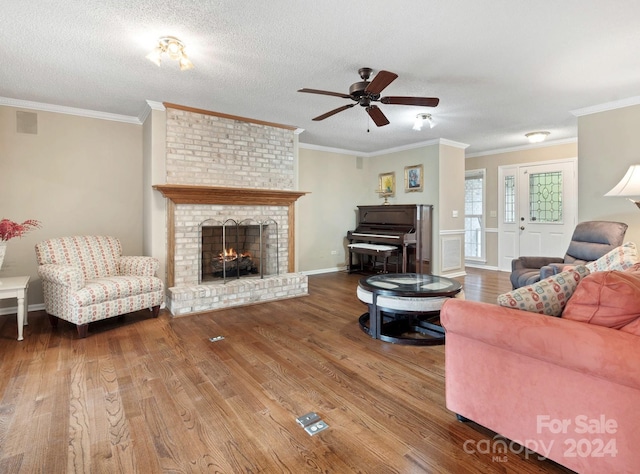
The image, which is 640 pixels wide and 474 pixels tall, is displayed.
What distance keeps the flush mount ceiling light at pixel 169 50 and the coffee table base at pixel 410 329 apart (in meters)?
2.87

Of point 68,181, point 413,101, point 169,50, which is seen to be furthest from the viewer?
point 68,181

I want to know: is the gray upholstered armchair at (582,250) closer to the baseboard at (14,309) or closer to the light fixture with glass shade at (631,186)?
the light fixture with glass shade at (631,186)

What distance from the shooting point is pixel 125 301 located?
3510mm

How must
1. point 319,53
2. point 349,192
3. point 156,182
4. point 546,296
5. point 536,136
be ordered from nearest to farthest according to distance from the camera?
point 546,296 < point 319,53 < point 156,182 < point 536,136 < point 349,192

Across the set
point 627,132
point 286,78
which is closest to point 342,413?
point 286,78

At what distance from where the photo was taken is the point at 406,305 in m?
2.90

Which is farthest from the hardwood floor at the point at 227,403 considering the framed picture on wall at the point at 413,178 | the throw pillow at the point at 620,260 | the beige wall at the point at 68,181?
the framed picture on wall at the point at 413,178

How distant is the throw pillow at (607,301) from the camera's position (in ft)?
4.40

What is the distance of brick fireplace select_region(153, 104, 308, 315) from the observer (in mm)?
4195

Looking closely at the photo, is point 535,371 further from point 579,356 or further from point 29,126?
point 29,126

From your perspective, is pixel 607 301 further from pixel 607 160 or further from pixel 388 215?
pixel 388 215

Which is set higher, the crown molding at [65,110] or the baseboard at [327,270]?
the crown molding at [65,110]

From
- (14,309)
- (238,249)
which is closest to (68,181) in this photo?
(14,309)

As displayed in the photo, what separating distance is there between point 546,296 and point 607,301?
228mm
